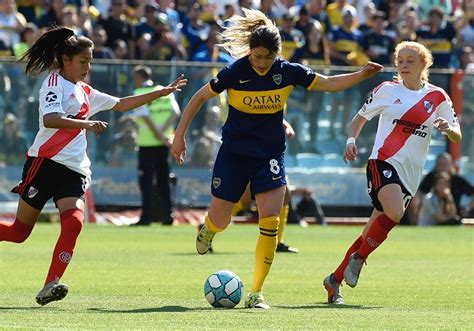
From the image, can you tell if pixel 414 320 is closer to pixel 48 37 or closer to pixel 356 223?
pixel 48 37

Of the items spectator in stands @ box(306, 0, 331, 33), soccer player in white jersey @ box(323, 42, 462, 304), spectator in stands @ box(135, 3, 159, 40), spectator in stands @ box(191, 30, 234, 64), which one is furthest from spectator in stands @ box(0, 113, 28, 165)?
soccer player in white jersey @ box(323, 42, 462, 304)

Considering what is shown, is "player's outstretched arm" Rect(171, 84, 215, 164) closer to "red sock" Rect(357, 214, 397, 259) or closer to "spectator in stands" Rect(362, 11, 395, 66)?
"red sock" Rect(357, 214, 397, 259)

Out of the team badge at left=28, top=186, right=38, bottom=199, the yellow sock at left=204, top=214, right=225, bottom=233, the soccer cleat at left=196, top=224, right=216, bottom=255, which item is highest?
the team badge at left=28, top=186, right=38, bottom=199

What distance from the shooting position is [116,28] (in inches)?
922

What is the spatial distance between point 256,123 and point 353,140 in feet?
3.13

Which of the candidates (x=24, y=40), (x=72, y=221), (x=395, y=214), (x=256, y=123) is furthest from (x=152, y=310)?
(x=24, y=40)

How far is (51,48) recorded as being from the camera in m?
9.96

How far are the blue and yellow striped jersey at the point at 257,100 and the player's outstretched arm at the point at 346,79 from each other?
8 centimetres

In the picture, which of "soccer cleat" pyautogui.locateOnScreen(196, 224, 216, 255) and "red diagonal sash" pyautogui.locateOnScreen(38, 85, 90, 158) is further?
"soccer cleat" pyautogui.locateOnScreen(196, 224, 216, 255)

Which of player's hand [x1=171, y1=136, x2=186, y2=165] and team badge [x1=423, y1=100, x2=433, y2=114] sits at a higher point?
team badge [x1=423, y1=100, x2=433, y2=114]

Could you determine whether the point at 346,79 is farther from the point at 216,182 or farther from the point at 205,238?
the point at 205,238

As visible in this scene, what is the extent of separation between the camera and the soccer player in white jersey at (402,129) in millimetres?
10469

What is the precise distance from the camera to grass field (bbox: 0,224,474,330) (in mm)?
8547

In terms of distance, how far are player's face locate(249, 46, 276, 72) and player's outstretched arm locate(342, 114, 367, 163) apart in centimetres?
103
